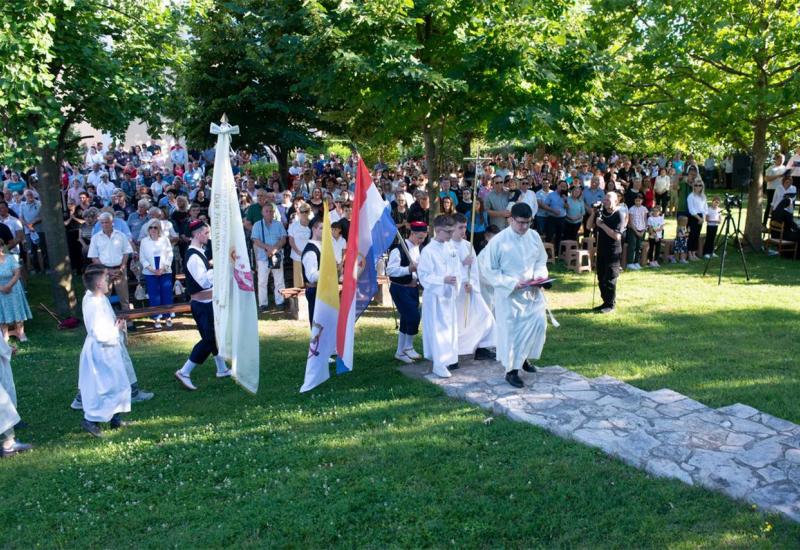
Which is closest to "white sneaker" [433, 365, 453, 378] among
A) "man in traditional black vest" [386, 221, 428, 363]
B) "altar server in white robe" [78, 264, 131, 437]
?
"man in traditional black vest" [386, 221, 428, 363]

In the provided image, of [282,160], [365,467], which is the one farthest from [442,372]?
[282,160]

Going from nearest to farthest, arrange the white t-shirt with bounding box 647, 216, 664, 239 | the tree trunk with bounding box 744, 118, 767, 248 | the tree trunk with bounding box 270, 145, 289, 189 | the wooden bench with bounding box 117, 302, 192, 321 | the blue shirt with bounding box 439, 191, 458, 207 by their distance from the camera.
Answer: the wooden bench with bounding box 117, 302, 192, 321, the blue shirt with bounding box 439, 191, 458, 207, the white t-shirt with bounding box 647, 216, 664, 239, the tree trunk with bounding box 744, 118, 767, 248, the tree trunk with bounding box 270, 145, 289, 189

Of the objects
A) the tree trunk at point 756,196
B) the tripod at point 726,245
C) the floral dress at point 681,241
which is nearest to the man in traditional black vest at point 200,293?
the tripod at point 726,245

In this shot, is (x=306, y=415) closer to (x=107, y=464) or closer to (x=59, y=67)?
A: (x=107, y=464)

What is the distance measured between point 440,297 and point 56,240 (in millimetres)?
7492

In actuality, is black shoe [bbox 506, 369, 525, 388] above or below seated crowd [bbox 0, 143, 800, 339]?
below

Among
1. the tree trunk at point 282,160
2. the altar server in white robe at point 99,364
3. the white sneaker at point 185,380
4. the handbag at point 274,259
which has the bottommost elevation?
the white sneaker at point 185,380

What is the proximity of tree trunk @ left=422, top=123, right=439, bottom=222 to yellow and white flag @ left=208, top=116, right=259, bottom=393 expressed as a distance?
6082 mm

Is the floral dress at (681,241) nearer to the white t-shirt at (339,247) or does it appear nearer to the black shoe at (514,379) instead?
the white t-shirt at (339,247)

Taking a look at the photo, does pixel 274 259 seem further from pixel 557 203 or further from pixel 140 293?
pixel 557 203

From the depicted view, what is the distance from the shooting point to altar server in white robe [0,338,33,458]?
7.00 m

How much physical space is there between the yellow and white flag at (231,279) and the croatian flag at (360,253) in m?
1.04

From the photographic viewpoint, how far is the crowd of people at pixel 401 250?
8367 mm

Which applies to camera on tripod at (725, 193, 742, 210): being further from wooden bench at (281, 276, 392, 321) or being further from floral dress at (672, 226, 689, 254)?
wooden bench at (281, 276, 392, 321)
